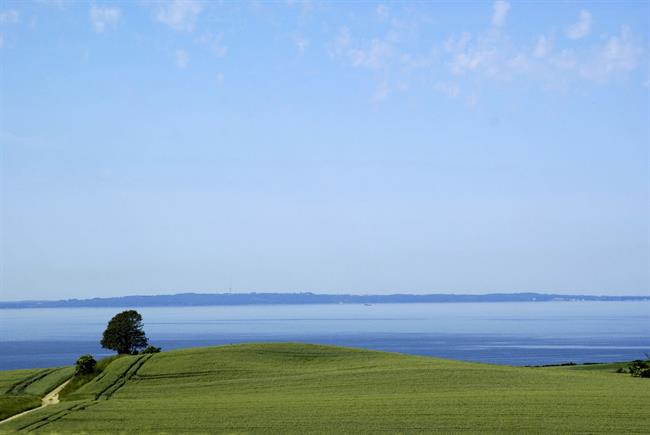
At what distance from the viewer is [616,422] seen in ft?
117

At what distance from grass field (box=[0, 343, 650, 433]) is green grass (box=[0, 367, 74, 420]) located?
2.03 metres

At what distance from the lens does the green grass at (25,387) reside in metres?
46.3

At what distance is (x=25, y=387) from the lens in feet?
189

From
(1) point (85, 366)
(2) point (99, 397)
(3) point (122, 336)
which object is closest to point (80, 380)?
(1) point (85, 366)

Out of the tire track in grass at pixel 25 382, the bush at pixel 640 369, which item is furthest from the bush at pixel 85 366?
the bush at pixel 640 369

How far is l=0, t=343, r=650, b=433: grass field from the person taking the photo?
36.8 m

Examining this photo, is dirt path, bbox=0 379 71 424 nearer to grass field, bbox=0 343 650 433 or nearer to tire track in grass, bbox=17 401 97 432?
grass field, bbox=0 343 650 433

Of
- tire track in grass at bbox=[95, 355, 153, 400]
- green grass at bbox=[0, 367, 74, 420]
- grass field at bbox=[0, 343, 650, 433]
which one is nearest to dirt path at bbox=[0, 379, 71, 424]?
green grass at bbox=[0, 367, 74, 420]

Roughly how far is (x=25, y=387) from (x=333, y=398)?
26977 millimetres

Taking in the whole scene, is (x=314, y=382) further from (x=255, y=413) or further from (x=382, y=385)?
(x=255, y=413)

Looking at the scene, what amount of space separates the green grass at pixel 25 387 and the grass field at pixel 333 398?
2034mm

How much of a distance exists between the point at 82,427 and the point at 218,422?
22.5 ft

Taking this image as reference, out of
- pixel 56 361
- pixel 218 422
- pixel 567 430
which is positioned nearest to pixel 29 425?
pixel 218 422

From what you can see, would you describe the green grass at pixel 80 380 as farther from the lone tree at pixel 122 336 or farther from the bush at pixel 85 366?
the lone tree at pixel 122 336
